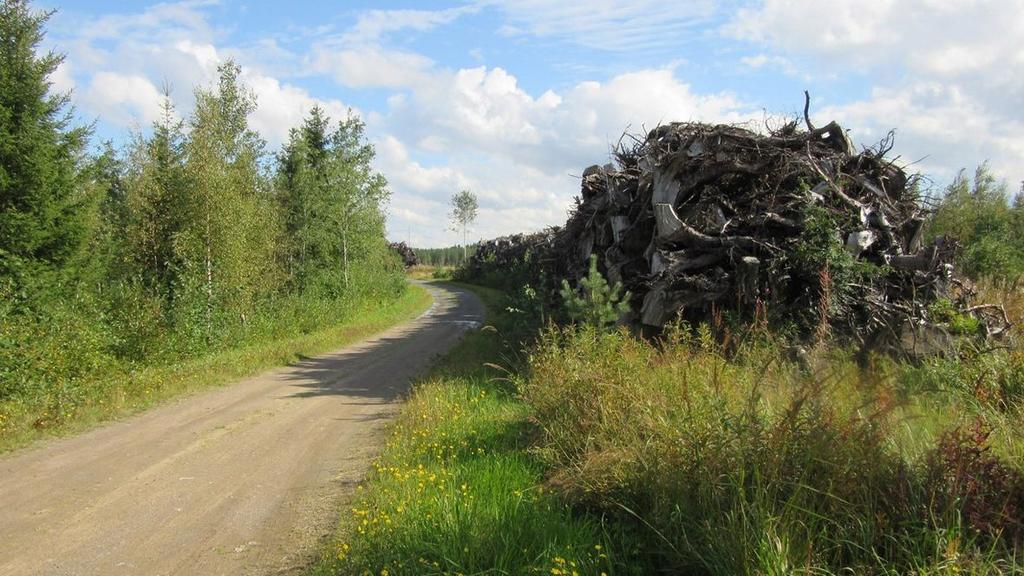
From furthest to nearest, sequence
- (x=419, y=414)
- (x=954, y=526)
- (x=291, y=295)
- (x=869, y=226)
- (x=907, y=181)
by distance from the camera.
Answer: (x=291, y=295)
(x=907, y=181)
(x=869, y=226)
(x=419, y=414)
(x=954, y=526)

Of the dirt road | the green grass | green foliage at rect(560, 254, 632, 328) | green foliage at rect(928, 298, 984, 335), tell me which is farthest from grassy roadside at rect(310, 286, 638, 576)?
green foliage at rect(928, 298, 984, 335)

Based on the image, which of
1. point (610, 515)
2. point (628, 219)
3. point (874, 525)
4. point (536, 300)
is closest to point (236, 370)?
point (536, 300)

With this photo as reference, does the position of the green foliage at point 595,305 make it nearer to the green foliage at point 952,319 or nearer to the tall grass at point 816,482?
the tall grass at point 816,482

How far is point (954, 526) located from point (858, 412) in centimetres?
87

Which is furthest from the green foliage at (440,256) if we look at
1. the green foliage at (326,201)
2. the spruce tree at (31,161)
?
the spruce tree at (31,161)

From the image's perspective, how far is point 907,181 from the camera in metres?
11.4

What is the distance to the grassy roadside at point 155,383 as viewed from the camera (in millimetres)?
9062

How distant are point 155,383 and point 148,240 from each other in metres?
9.16

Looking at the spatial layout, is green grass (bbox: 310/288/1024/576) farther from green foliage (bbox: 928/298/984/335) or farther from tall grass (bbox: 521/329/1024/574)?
green foliage (bbox: 928/298/984/335)

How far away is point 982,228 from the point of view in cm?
1961

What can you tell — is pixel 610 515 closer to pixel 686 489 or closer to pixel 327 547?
pixel 686 489

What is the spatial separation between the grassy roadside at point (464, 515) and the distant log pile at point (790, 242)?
3269mm

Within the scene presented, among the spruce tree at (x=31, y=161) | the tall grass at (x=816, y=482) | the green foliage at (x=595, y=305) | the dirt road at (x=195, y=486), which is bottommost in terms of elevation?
the dirt road at (x=195, y=486)

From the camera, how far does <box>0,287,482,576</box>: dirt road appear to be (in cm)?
529
